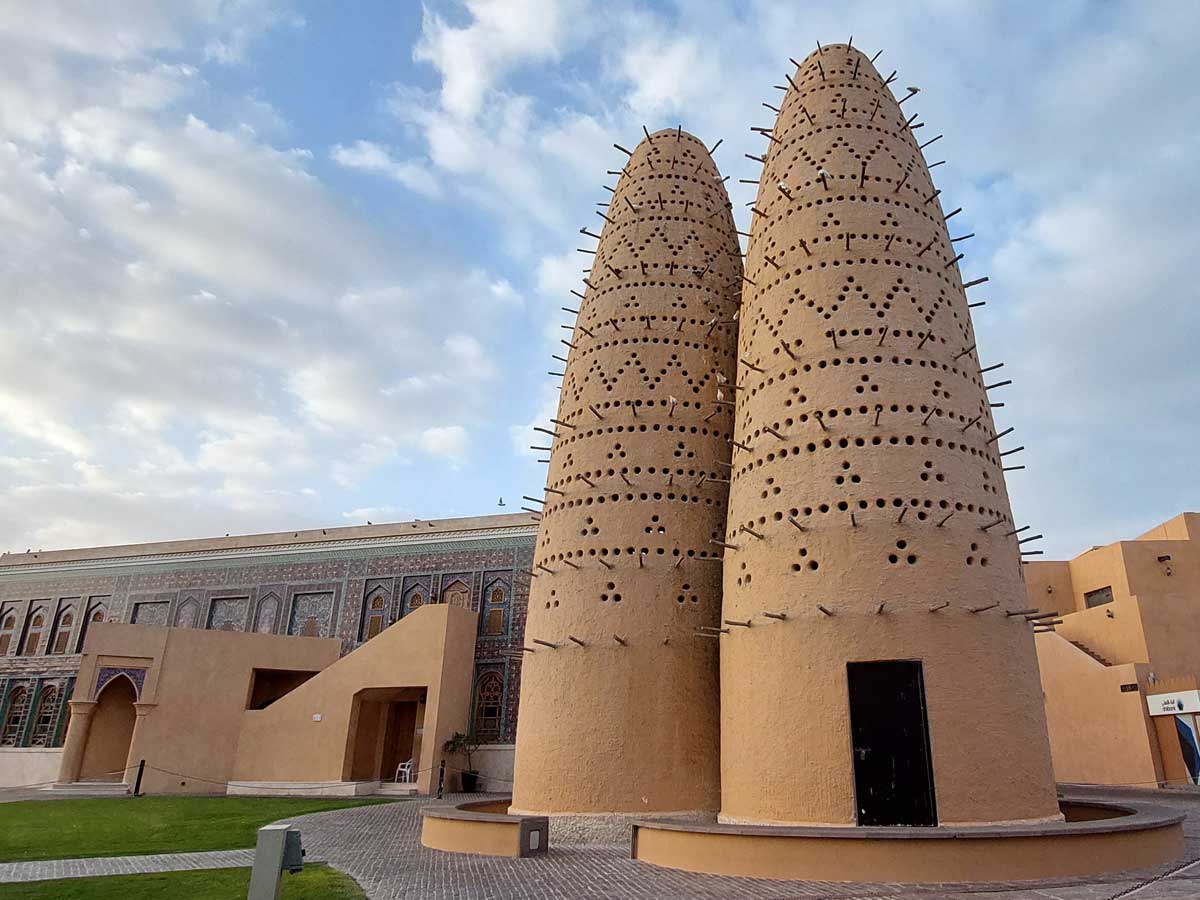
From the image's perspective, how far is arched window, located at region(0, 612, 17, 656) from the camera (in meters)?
32.6

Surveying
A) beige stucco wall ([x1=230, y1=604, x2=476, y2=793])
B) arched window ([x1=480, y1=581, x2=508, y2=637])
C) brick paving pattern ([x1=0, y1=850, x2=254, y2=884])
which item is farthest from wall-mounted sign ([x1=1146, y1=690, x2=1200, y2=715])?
brick paving pattern ([x1=0, y1=850, x2=254, y2=884])

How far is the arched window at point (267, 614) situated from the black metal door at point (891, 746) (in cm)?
2493

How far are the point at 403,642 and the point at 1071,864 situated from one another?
17.5 m

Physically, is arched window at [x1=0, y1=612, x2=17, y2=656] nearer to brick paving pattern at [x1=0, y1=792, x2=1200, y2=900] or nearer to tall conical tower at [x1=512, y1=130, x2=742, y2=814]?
brick paving pattern at [x1=0, y1=792, x2=1200, y2=900]

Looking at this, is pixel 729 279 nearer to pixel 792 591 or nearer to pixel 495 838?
pixel 792 591

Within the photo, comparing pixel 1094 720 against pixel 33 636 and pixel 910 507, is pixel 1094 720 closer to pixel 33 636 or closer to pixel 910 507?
pixel 910 507

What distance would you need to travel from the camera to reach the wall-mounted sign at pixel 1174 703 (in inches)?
672

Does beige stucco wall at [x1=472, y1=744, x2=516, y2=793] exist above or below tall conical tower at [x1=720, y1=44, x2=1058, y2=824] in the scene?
below

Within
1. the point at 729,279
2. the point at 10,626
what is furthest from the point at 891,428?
the point at 10,626

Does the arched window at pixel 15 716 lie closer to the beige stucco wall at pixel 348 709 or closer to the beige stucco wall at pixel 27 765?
the beige stucco wall at pixel 27 765

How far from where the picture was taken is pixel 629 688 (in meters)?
11.7

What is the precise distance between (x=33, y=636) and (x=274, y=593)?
1091cm

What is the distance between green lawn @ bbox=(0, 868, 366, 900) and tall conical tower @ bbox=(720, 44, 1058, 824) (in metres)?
4.54

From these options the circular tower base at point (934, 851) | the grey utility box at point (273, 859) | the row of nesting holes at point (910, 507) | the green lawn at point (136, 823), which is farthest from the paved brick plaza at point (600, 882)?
the row of nesting holes at point (910, 507)
